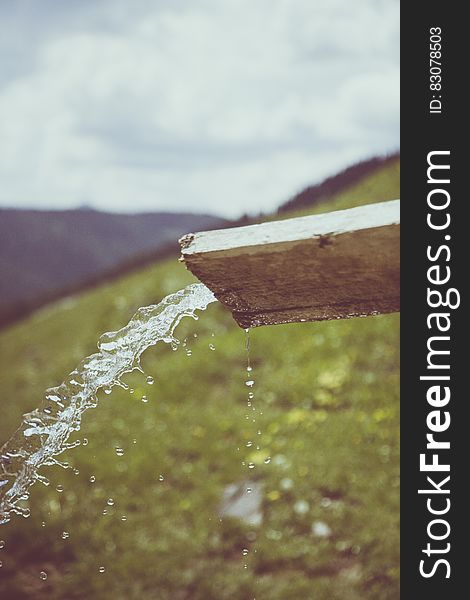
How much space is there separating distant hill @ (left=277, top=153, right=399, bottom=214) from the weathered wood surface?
48.8 feet

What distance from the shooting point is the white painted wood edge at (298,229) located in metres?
1.35

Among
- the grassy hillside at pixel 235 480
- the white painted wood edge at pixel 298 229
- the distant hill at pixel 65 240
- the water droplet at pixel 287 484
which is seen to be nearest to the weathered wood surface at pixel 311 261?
the white painted wood edge at pixel 298 229

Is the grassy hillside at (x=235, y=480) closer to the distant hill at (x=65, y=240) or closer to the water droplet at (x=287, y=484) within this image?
the water droplet at (x=287, y=484)

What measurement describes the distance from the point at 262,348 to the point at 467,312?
6664mm

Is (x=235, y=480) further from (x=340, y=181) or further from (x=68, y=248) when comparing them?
(x=68, y=248)

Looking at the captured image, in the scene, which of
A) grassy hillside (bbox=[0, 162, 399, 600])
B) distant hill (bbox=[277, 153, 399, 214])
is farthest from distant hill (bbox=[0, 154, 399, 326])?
grassy hillside (bbox=[0, 162, 399, 600])

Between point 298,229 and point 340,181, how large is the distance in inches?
724

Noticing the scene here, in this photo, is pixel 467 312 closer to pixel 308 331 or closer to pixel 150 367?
pixel 308 331

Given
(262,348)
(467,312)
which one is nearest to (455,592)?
(467,312)

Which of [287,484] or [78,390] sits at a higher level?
[287,484]

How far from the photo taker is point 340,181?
757 inches

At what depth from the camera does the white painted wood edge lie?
1351 mm

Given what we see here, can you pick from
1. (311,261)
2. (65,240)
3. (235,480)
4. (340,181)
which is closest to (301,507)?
(235,480)

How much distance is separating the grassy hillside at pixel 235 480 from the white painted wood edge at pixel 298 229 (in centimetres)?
330
